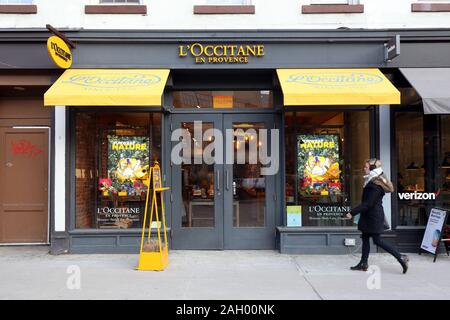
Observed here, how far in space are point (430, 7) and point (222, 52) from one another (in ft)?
13.3

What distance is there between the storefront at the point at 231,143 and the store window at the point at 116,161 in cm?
2

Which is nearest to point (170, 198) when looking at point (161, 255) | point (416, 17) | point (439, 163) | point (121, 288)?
point (161, 255)

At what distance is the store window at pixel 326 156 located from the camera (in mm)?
8414

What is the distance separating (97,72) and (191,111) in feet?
6.28

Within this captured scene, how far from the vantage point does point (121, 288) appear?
6.03m

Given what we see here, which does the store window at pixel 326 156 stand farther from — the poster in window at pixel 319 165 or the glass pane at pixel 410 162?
the glass pane at pixel 410 162

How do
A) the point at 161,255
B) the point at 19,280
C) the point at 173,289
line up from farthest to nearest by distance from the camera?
the point at 161,255 < the point at 19,280 < the point at 173,289

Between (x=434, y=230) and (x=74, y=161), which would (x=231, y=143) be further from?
(x=434, y=230)

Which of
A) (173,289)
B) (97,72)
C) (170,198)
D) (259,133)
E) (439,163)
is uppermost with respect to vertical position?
(97,72)

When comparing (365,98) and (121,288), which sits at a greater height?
(365,98)

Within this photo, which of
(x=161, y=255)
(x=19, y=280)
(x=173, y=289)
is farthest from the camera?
(x=161, y=255)

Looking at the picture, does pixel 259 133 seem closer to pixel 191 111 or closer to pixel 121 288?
pixel 191 111

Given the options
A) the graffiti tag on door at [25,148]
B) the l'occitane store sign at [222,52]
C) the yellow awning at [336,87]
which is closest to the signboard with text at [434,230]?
the yellow awning at [336,87]

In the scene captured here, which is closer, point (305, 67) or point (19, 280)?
point (19, 280)
